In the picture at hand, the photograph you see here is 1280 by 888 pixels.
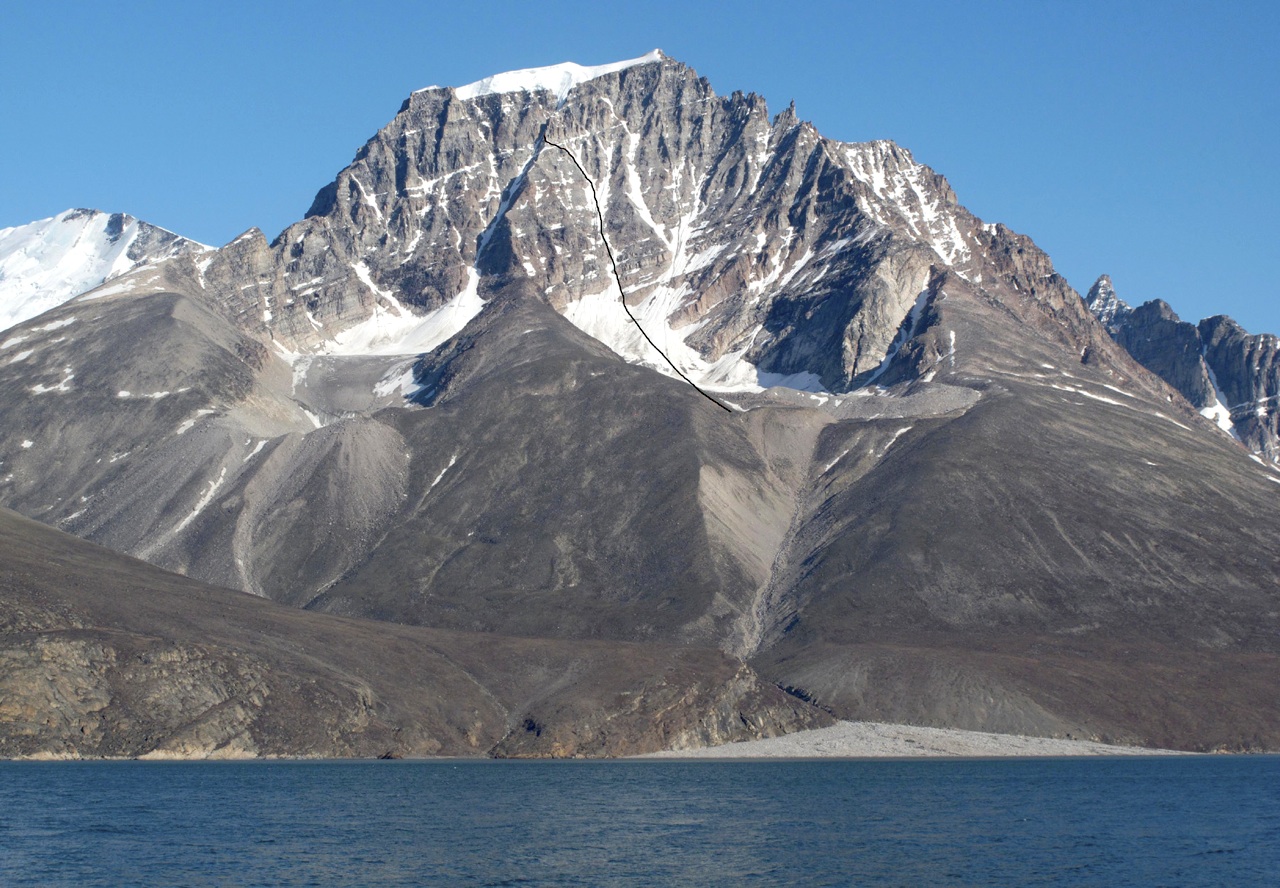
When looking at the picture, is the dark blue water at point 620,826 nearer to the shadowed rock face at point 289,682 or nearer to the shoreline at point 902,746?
the shadowed rock face at point 289,682

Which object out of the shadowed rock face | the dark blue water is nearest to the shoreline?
the shadowed rock face

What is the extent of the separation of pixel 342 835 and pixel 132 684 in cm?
5401

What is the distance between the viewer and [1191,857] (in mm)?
81438

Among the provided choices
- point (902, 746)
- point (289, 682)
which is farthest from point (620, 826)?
point (902, 746)

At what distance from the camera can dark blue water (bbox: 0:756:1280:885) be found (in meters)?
73.5

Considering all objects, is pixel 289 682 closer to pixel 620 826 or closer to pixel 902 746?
pixel 620 826

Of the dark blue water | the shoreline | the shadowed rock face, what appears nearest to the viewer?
the dark blue water

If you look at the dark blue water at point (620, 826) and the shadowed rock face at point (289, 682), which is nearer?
the dark blue water at point (620, 826)

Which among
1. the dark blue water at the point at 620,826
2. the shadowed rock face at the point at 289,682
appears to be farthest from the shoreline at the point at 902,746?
the dark blue water at the point at 620,826

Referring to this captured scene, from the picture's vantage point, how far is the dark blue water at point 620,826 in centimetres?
7350

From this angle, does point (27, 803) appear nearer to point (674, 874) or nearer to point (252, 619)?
point (674, 874)

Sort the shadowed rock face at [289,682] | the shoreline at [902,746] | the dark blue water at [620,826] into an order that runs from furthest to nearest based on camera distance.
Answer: the shoreline at [902,746] < the shadowed rock face at [289,682] < the dark blue water at [620,826]

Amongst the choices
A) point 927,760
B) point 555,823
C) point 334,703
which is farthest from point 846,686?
point 555,823

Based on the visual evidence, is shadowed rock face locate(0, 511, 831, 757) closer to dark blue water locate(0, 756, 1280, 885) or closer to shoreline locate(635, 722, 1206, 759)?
shoreline locate(635, 722, 1206, 759)
